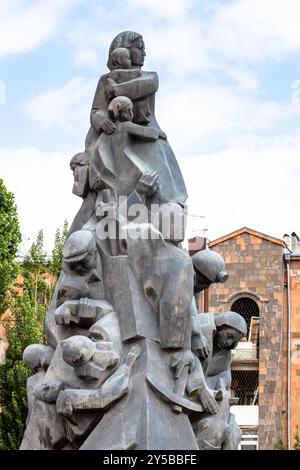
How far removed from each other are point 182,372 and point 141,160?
2454mm

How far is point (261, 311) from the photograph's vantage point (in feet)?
143

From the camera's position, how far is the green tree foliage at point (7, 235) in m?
33.0

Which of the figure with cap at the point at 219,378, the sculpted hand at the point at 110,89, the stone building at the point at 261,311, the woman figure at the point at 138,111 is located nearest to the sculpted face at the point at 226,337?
the figure with cap at the point at 219,378

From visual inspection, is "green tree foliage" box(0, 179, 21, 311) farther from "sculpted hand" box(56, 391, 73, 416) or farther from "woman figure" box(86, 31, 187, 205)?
"sculpted hand" box(56, 391, 73, 416)

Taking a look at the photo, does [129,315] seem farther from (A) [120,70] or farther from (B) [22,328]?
(B) [22,328]

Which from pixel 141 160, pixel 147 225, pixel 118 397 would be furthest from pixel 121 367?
pixel 141 160

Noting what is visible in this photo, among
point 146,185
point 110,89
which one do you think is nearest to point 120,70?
point 110,89

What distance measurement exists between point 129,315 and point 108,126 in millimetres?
2257

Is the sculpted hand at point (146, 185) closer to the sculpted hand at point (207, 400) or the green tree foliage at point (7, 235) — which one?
the sculpted hand at point (207, 400)

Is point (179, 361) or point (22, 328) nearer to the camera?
point (179, 361)

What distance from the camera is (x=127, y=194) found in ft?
38.1

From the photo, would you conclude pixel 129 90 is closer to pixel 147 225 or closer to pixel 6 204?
Result: pixel 147 225

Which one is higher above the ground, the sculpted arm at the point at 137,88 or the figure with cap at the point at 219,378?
the sculpted arm at the point at 137,88

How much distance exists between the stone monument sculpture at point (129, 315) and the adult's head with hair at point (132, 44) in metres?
0.02
